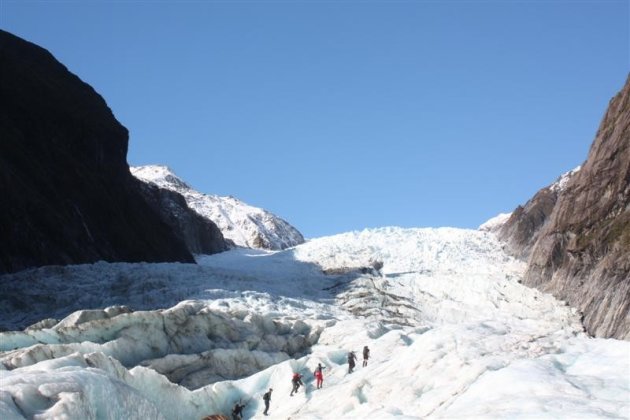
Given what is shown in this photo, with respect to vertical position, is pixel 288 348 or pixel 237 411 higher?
pixel 288 348

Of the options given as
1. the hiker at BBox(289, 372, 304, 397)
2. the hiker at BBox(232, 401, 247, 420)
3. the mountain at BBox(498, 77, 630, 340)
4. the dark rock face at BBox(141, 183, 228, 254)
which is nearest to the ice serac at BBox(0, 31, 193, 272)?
the dark rock face at BBox(141, 183, 228, 254)

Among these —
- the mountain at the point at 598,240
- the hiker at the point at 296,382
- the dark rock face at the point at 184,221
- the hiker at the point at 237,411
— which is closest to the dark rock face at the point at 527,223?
the mountain at the point at 598,240

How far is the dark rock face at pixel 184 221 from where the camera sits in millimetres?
87188

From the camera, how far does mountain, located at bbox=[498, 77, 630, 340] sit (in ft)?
133

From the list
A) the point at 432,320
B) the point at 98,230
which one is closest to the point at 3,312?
the point at 98,230

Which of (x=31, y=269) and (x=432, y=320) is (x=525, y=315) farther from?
(x=31, y=269)

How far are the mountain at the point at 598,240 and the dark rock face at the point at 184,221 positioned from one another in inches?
1672

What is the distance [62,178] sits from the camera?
58.4m

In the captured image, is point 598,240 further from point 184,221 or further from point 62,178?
point 184,221

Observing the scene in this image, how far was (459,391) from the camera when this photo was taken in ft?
67.5

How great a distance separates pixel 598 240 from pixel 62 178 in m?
37.4

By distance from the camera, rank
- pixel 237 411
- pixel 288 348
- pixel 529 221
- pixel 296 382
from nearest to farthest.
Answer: pixel 237 411, pixel 296 382, pixel 288 348, pixel 529 221

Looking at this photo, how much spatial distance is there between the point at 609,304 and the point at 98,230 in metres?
36.6

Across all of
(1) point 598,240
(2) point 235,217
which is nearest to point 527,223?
(1) point 598,240
